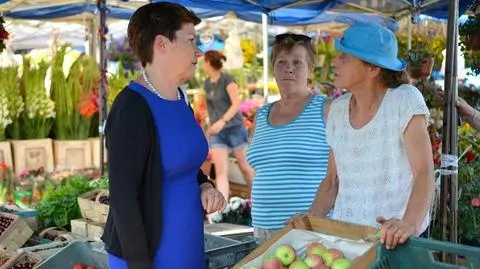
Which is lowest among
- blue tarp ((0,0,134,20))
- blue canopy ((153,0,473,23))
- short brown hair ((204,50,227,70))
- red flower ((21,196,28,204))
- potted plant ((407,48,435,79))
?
red flower ((21,196,28,204))

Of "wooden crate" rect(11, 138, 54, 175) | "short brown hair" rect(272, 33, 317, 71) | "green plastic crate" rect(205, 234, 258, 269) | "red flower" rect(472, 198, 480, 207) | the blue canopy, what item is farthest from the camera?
"wooden crate" rect(11, 138, 54, 175)

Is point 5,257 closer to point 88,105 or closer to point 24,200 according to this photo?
point 24,200

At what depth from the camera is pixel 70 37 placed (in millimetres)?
15609

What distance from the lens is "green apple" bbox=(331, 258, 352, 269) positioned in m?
2.12

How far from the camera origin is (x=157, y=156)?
86.0 inches

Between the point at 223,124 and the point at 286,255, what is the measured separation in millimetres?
5062

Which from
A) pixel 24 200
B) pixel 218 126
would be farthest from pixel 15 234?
pixel 218 126

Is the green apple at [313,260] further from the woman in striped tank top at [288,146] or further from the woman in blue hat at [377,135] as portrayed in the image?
the woman in striped tank top at [288,146]

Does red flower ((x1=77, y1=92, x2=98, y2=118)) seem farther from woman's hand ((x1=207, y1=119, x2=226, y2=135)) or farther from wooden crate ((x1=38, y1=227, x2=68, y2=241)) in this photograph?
wooden crate ((x1=38, y1=227, x2=68, y2=241))

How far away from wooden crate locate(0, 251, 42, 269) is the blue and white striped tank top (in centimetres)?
119

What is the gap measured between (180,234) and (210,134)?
202 inches

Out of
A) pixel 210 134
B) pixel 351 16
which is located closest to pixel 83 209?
pixel 210 134

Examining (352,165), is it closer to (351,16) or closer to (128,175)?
(128,175)

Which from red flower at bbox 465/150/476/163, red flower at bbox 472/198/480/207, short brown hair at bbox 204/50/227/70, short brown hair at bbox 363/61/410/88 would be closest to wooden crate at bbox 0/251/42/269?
short brown hair at bbox 363/61/410/88
